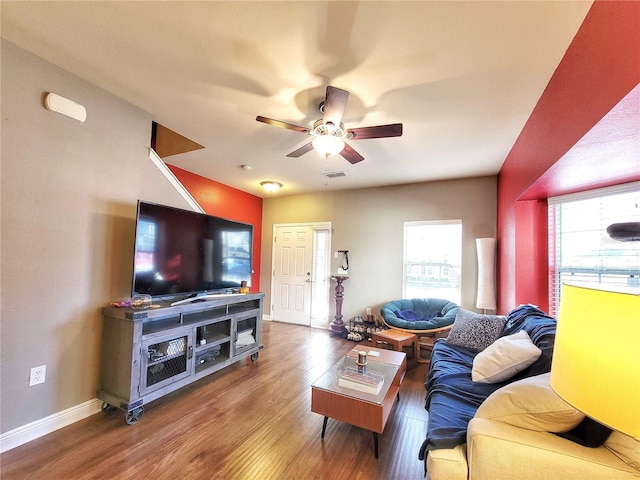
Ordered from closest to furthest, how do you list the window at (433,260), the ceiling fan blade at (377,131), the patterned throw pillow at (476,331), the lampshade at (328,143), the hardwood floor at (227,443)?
the hardwood floor at (227,443)
the ceiling fan blade at (377,131)
the lampshade at (328,143)
the patterned throw pillow at (476,331)
the window at (433,260)

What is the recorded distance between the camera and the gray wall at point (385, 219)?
411 cm

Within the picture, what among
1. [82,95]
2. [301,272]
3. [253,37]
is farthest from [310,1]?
[301,272]

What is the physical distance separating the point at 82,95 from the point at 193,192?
221 centimetres

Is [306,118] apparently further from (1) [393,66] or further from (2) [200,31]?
(2) [200,31]

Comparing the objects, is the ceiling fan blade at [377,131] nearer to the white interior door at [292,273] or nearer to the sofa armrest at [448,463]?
the sofa armrest at [448,463]

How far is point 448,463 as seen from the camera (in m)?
1.20

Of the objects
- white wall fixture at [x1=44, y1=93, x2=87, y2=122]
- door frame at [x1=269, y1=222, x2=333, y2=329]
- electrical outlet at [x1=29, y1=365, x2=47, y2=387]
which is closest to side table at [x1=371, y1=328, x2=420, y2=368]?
door frame at [x1=269, y1=222, x2=333, y2=329]

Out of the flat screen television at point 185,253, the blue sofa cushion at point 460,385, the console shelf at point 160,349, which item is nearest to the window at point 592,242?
the blue sofa cushion at point 460,385

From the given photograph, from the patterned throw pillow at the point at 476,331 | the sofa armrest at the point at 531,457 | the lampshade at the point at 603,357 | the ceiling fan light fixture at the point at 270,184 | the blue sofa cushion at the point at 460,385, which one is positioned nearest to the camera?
the lampshade at the point at 603,357

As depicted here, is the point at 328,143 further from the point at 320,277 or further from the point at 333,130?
the point at 320,277

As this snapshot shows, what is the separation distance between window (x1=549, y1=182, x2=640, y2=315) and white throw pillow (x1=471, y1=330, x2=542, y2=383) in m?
0.59

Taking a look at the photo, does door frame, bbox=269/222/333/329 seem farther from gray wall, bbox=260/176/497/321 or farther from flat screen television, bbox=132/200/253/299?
flat screen television, bbox=132/200/253/299

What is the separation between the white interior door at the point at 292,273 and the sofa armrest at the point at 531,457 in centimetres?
428

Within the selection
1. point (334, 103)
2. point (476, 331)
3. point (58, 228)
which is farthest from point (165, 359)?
point (476, 331)
